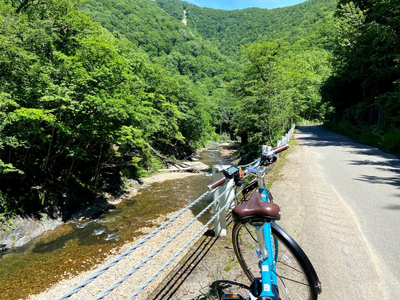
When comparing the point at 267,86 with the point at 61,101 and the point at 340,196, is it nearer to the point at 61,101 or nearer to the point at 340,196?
the point at 340,196

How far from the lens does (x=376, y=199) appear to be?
17.4ft

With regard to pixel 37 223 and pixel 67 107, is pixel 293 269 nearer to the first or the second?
pixel 67 107

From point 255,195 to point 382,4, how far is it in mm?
21035

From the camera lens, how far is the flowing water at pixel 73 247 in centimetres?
671

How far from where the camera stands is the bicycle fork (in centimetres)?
155

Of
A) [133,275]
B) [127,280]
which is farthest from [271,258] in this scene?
[133,275]

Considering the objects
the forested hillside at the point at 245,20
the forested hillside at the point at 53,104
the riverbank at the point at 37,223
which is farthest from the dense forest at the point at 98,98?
the forested hillside at the point at 245,20

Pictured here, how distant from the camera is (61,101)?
375 inches

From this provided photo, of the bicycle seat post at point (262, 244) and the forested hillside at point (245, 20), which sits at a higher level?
the forested hillside at point (245, 20)

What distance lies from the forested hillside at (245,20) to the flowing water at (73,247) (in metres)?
86.9

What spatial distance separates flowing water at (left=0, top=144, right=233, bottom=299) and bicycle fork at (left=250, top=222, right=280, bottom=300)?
7361 millimetres

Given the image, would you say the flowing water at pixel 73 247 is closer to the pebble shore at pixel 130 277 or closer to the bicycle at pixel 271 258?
the pebble shore at pixel 130 277

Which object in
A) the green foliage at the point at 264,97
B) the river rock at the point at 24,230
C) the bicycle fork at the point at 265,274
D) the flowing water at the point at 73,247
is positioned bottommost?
the flowing water at the point at 73,247

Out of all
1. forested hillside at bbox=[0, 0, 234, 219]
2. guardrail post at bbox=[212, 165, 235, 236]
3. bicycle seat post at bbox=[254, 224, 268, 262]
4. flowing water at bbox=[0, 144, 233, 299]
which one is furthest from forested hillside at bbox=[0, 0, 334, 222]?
bicycle seat post at bbox=[254, 224, 268, 262]
